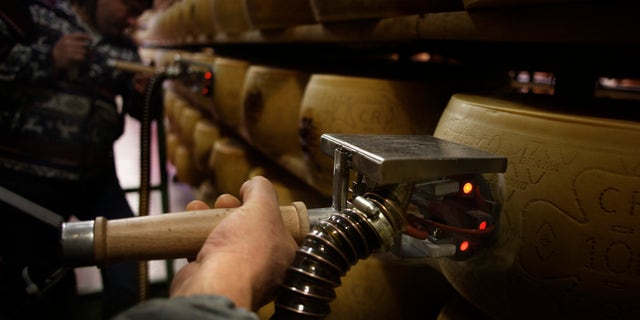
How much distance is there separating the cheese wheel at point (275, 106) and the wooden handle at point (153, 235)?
696 millimetres

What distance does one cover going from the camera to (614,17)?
404 millimetres

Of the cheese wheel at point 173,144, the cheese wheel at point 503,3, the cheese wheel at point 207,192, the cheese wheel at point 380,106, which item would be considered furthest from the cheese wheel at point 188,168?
the cheese wheel at point 503,3

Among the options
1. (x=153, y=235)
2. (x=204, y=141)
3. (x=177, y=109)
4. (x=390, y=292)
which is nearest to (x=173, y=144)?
(x=177, y=109)

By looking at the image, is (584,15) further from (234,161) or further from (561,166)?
(234,161)

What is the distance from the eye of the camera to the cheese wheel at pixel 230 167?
1.67m

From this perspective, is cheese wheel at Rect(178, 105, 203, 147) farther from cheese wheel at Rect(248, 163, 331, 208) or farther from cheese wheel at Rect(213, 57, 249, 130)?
cheese wheel at Rect(248, 163, 331, 208)

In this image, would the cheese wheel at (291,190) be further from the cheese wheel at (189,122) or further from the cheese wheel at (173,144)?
the cheese wheel at (173,144)

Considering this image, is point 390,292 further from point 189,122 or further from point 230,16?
point 189,122

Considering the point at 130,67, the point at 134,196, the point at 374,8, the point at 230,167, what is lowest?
the point at 134,196

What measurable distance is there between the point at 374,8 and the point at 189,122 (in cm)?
189

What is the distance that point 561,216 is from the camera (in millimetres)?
398

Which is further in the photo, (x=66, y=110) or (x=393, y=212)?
(x=66, y=110)

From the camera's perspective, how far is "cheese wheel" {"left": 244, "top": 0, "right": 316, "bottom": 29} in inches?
37.3

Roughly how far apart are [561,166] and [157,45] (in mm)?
4482
